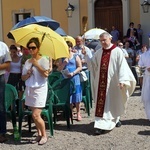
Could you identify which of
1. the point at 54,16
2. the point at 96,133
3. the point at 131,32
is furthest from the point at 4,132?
the point at 54,16

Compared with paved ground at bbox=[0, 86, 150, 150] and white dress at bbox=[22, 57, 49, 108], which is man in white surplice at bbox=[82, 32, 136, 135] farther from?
white dress at bbox=[22, 57, 49, 108]

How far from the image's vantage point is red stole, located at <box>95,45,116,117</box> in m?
7.24

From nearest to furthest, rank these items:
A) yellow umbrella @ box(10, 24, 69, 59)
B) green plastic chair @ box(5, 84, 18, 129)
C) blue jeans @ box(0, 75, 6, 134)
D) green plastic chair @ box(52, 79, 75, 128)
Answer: blue jeans @ box(0, 75, 6, 134), yellow umbrella @ box(10, 24, 69, 59), green plastic chair @ box(5, 84, 18, 129), green plastic chair @ box(52, 79, 75, 128)

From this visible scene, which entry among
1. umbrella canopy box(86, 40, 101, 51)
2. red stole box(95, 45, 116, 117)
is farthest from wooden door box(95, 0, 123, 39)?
red stole box(95, 45, 116, 117)

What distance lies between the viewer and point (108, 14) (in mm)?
20422

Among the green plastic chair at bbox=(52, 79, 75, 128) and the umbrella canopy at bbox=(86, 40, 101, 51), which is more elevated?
the umbrella canopy at bbox=(86, 40, 101, 51)

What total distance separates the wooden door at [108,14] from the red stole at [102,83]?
12.9 m

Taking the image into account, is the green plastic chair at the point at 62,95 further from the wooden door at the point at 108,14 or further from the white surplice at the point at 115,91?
the wooden door at the point at 108,14

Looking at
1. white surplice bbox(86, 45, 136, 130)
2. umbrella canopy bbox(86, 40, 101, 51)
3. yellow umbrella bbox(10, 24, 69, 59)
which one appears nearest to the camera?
yellow umbrella bbox(10, 24, 69, 59)

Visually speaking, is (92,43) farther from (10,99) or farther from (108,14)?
(108,14)

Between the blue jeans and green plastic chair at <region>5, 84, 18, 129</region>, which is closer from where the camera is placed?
the blue jeans

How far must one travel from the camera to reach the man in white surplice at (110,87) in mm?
7172

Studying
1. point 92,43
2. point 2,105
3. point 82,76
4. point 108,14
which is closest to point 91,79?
point 82,76

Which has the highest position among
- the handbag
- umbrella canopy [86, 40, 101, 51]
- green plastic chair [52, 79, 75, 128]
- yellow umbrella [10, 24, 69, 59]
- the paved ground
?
yellow umbrella [10, 24, 69, 59]
